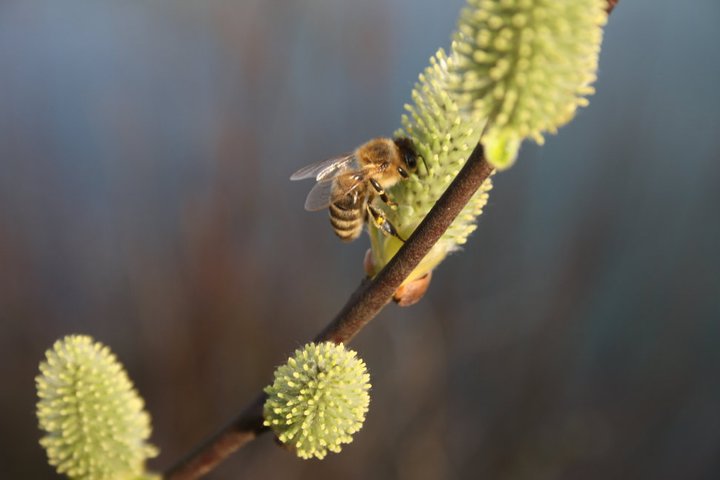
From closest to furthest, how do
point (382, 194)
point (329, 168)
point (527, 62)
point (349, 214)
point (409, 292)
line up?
point (527, 62), point (409, 292), point (382, 194), point (349, 214), point (329, 168)

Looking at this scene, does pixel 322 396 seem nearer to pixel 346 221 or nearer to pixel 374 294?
pixel 374 294

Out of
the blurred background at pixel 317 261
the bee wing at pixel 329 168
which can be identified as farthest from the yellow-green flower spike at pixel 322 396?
the blurred background at pixel 317 261

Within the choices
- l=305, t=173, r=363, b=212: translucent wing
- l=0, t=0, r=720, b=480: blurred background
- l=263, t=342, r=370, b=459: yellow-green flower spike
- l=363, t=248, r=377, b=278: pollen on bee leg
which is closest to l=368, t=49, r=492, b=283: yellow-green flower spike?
l=363, t=248, r=377, b=278: pollen on bee leg

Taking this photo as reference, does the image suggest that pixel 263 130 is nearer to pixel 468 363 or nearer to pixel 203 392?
pixel 203 392

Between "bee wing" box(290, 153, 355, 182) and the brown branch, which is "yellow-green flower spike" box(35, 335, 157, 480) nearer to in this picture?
the brown branch

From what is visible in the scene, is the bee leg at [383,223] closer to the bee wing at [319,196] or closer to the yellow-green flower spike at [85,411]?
the bee wing at [319,196]

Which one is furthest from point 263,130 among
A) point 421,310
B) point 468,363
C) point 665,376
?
point 665,376

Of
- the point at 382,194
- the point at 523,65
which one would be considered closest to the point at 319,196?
the point at 382,194
